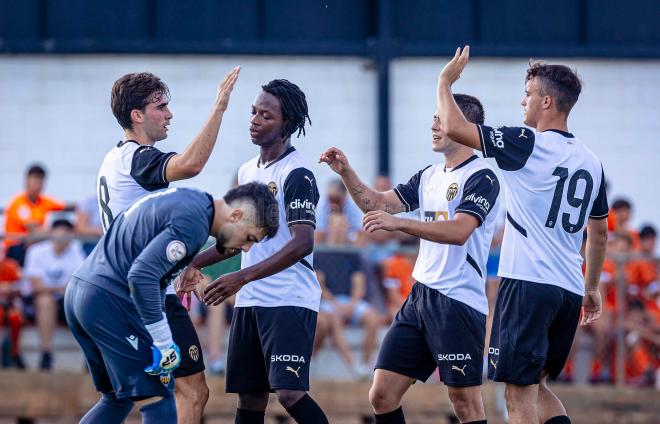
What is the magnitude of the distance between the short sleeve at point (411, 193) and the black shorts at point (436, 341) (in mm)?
632

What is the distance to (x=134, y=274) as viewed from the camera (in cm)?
619

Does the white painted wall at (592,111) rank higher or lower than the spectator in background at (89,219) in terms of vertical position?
higher

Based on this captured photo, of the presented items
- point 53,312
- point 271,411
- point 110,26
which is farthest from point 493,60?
point 53,312

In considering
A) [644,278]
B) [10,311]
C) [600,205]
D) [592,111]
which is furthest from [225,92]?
[592,111]

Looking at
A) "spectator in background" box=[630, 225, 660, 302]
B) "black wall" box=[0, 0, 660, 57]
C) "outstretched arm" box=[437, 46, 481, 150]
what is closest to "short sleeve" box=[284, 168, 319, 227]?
"outstretched arm" box=[437, 46, 481, 150]

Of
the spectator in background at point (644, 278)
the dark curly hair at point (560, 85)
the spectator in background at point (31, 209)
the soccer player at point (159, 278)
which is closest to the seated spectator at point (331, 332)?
the spectator in background at point (644, 278)

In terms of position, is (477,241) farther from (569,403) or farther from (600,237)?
(569,403)

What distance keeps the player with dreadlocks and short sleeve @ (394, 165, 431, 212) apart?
2.57 feet

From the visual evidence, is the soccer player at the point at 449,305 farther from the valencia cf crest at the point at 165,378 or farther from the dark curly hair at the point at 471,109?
the valencia cf crest at the point at 165,378

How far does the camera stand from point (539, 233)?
7.29 metres

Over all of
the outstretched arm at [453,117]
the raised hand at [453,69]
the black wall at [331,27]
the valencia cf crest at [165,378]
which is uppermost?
the black wall at [331,27]

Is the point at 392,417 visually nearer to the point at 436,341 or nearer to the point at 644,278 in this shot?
the point at 436,341

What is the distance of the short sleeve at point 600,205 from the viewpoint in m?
7.48

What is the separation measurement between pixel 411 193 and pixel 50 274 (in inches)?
214
